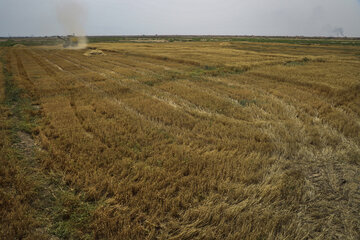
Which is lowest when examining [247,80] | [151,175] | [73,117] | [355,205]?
[355,205]

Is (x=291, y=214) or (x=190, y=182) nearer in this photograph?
(x=291, y=214)

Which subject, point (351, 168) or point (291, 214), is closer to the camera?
point (291, 214)

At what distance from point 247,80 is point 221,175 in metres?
11.9

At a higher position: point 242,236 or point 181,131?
point 181,131

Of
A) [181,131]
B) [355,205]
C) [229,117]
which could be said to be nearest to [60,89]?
[181,131]

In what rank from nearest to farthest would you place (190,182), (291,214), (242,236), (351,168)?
(242,236) → (291,214) → (190,182) → (351,168)

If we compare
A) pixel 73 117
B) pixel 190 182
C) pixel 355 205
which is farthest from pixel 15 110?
pixel 355 205

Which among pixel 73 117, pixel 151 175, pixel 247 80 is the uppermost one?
pixel 247 80

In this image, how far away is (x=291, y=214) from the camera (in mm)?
3299

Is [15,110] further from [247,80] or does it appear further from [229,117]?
[247,80]

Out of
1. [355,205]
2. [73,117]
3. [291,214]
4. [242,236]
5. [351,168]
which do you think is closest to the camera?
[242,236]

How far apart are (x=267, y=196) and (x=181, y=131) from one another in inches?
131

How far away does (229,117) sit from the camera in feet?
25.2

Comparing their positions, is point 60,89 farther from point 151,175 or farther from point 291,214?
point 291,214
